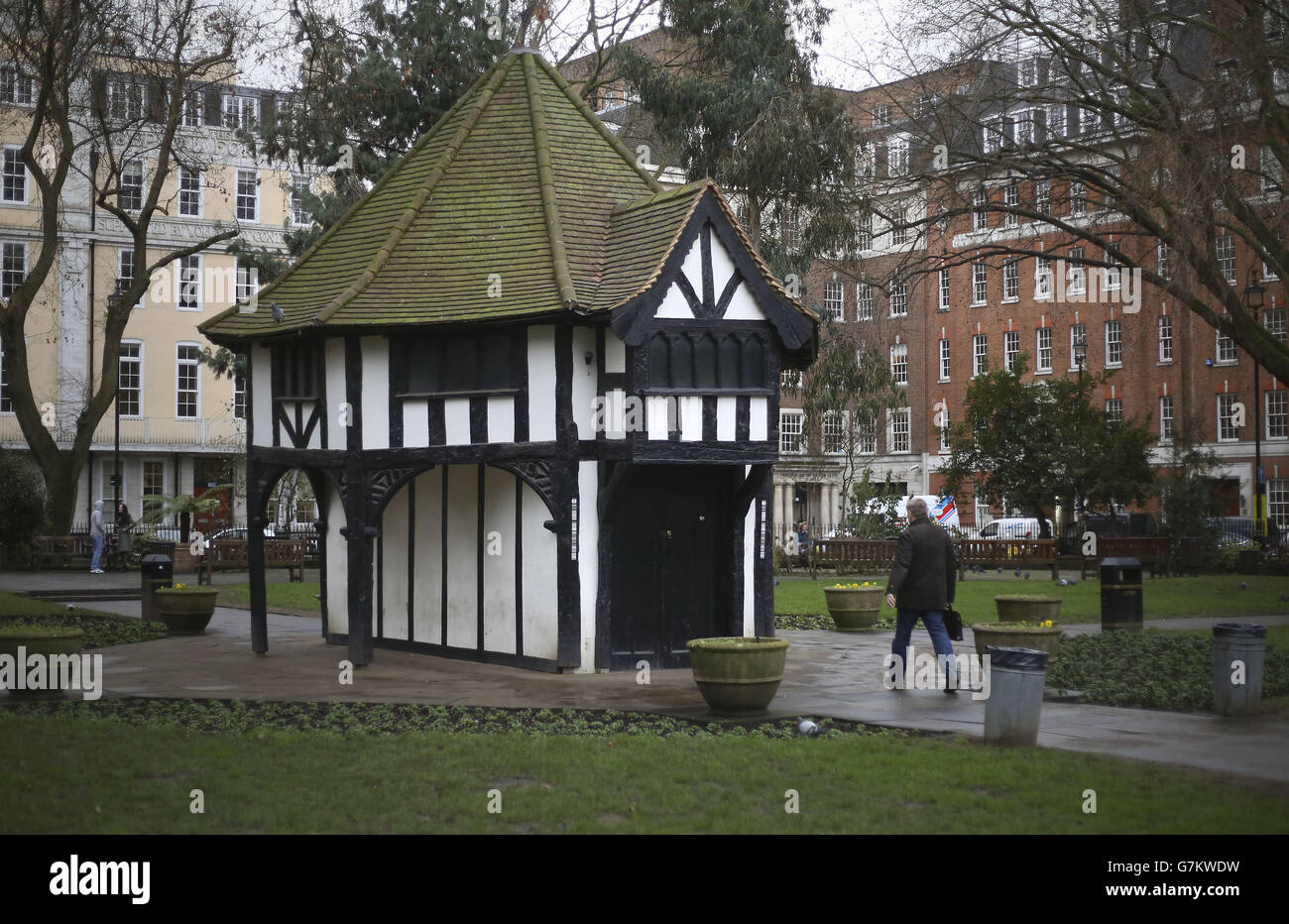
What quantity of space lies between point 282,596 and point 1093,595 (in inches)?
728

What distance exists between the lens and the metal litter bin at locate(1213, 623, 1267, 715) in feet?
47.2

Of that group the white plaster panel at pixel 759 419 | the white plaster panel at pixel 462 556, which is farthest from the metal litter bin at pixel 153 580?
the white plaster panel at pixel 759 419

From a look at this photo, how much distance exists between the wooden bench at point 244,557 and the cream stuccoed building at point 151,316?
1296 centimetres

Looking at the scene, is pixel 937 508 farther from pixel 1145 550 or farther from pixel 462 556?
pixel 462 556

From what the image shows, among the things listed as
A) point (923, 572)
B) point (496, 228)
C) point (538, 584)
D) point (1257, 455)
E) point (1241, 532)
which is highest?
point (496, 228)

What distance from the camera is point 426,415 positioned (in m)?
19.5

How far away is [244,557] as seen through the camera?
39.7 metres

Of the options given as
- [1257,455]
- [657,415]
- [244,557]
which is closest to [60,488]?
[244,557]

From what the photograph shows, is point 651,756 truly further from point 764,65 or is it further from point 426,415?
point 764,65

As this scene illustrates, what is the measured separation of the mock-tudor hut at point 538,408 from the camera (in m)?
18.5

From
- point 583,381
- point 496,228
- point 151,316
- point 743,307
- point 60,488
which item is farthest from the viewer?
point 151,316

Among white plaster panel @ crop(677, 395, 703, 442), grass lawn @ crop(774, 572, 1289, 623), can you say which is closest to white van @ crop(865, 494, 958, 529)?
grass lawn @ crop(774, 572, 1289, 623)

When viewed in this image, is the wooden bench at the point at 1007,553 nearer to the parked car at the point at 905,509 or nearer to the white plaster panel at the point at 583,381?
the parked car at the point at 905,509

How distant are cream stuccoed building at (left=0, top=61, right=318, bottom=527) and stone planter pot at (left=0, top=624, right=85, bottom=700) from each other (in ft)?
122
